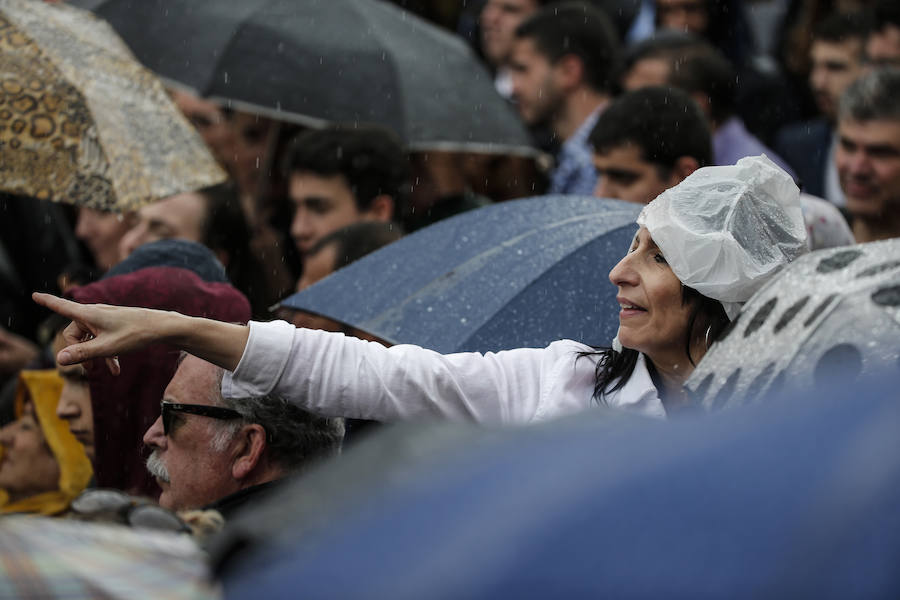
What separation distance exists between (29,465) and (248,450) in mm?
1663

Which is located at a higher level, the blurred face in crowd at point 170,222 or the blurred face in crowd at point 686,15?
the blurred face in crowd at point 686,15

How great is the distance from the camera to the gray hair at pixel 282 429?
3.82 meters

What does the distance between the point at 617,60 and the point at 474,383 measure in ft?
14.2

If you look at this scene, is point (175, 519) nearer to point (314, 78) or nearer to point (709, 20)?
point (314, 78)

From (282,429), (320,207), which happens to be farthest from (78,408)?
(320,207)

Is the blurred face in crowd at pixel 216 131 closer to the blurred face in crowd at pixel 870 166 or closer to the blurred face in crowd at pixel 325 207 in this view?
the blurred face in crowd at pixel 325 207

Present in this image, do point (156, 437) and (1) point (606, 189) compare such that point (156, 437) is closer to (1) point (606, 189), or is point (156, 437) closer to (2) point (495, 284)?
(2) point (495, 284)

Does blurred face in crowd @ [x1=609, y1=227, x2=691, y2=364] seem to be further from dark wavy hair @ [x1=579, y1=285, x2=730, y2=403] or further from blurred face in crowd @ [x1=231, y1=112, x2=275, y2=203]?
blurred face in crowd @ [x1=231, y1=112, x2=275, y2=203]

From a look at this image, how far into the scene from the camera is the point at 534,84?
7457 millimetres

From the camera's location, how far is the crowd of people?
3361 millimetres

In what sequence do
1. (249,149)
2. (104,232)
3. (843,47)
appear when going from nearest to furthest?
(104,232) < (843,47) < (249,149)

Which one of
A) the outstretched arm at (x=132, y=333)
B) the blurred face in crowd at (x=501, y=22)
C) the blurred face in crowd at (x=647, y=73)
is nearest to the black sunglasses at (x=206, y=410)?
the outstretched arm at (x=132, y=333)

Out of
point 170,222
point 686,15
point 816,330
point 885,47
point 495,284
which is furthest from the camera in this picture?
point 686,15

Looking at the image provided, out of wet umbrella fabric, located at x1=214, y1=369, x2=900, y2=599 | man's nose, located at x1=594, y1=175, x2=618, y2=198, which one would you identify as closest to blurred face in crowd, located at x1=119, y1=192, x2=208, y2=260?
man's nose, located at x1=594, y1=175, x2=618, y2=198
